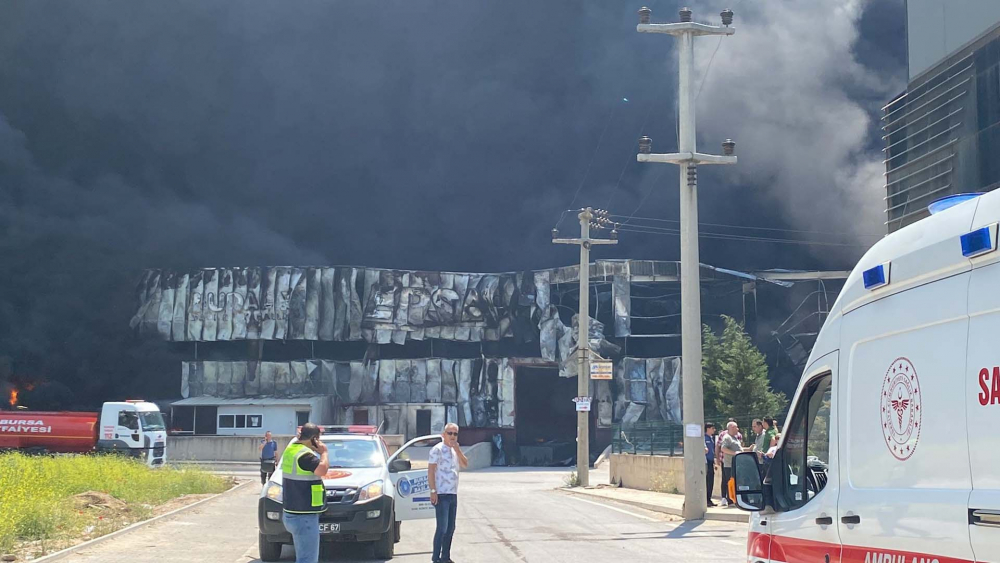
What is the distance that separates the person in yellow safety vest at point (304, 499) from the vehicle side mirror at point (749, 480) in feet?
14.2

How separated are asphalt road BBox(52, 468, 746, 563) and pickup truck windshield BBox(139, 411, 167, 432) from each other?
19362 millimetres

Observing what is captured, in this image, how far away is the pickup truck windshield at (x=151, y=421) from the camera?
4076 centimetres

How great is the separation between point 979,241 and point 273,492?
10002 mm

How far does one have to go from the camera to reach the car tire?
12430mm

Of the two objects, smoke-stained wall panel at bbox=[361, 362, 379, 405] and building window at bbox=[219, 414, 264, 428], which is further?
smoke-stained wall panel at bbox=[361, 362, 379, 405]

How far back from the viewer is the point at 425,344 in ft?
237

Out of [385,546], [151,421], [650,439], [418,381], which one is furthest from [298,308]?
[385,546]

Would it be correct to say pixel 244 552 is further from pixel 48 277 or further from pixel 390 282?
pixel 48 277

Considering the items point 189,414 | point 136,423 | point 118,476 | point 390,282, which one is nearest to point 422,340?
point 390,282

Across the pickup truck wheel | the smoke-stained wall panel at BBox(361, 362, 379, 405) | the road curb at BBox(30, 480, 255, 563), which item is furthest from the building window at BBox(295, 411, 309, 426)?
the pickup truck wheel

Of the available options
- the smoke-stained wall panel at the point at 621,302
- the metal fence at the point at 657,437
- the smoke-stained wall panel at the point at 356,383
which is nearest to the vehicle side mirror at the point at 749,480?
the metal fence at the point at 657,437

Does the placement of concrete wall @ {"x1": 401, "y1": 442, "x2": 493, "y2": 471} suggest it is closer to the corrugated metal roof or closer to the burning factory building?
the burning factory building

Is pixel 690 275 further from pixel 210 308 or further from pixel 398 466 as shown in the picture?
pixel 210 308

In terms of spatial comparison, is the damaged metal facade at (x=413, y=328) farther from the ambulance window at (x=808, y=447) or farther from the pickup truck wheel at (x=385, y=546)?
the ambulance window at (x=808, y=447)
